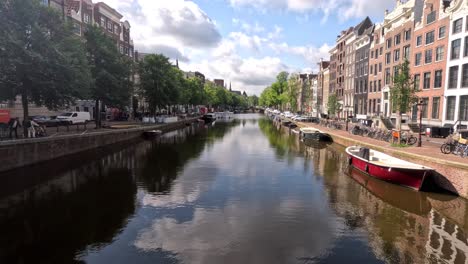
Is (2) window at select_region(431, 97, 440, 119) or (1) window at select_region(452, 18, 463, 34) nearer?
(1) window at select_region(452, 18, 463, 34)

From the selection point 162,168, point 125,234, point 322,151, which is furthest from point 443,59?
point 125,234

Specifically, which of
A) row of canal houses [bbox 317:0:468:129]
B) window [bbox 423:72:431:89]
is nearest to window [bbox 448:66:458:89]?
row of canal houses [bbox 317:0:468:129]

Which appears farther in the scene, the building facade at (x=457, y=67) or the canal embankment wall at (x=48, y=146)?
the building facade at (x=457, y=67)

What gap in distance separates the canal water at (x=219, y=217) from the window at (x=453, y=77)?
23685 millimetres

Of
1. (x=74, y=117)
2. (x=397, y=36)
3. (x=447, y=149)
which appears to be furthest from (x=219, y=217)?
(x=397, y=36)

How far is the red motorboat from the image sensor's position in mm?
20406

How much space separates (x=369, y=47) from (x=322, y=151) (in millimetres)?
40608

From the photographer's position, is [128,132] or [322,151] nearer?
[322,151]

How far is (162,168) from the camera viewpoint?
27938 millimetres

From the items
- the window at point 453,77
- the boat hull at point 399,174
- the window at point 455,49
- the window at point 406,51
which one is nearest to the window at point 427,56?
the window at point 455,49

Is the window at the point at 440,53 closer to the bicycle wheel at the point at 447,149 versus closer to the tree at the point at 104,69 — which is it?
the bicycle wheel at the point at 447,149

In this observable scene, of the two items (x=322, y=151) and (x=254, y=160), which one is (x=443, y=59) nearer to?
(x=322, y=151)

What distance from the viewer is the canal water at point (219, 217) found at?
1190 centimetres

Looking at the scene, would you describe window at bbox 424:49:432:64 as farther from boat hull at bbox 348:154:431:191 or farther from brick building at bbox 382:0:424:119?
boat hull at bbox 348:154:431:191
